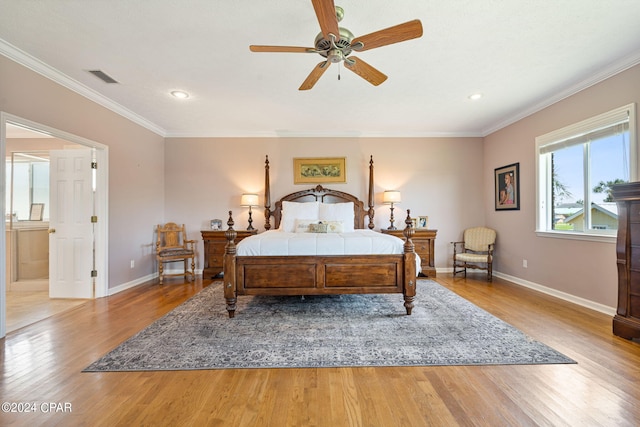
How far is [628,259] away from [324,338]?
276 cm

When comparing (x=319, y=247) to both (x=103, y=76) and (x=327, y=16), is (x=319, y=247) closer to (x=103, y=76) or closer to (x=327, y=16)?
(x=327, y=16)

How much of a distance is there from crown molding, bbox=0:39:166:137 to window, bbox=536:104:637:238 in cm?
609

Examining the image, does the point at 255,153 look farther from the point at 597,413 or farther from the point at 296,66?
the point at 597,413

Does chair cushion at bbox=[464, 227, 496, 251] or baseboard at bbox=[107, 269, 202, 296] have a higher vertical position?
chair cushion at bbox=[464, 227, 496, 251]

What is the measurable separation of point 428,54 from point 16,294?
20.3ft

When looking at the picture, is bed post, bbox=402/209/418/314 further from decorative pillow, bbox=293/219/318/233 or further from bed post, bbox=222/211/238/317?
bed post, bbox=222/211/238/317

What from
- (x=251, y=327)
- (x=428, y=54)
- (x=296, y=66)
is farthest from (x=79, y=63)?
(x=428, y=54)

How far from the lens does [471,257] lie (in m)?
4.59

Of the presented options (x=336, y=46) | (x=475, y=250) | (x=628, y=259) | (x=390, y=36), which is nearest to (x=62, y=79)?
(x=336, y=46)

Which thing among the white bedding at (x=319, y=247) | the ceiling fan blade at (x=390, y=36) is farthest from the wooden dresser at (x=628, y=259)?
the ceiling fan blade at (x=390, y=36)

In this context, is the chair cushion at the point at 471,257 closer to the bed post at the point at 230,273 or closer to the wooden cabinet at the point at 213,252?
the wooden cabinet at the point at 213,252

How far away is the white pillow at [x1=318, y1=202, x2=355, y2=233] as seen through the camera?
4.68 meters

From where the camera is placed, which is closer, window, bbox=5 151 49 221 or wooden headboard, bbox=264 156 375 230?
window, bbox=5 151 49 221

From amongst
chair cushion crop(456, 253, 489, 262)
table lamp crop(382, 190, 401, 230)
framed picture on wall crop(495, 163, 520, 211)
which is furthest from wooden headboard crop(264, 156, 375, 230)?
framed picture on wall crop(495, 163, 520, 211)
